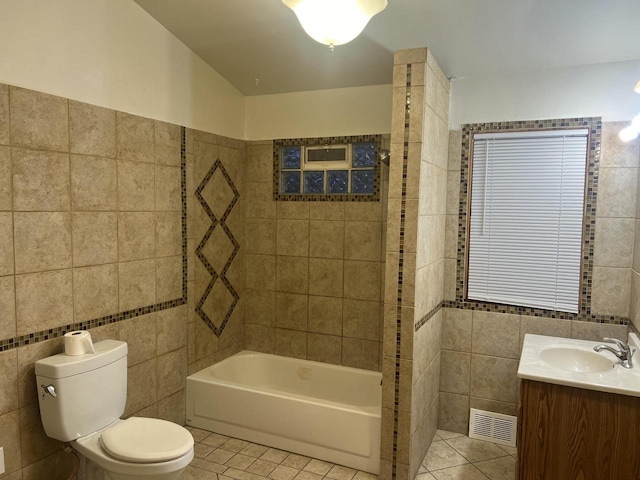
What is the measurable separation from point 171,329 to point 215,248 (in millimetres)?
665

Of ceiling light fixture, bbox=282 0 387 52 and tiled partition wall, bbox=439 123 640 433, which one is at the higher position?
ceiling light fixture, bbox=282 0 387 52

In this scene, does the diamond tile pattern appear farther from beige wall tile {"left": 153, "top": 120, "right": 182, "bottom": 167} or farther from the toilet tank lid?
the toilet tank lid

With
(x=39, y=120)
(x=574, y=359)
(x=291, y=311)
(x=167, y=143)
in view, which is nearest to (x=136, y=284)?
(x=167, y=143)

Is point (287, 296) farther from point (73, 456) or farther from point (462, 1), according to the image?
point (462, 1)

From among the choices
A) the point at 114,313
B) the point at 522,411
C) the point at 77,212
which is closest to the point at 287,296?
the point at 114,313

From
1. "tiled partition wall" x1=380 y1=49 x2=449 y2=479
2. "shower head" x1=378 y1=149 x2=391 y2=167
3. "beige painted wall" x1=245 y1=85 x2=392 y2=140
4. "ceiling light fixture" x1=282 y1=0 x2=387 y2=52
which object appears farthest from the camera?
"beige painted wall" x1=245 y1=85 x2=392 y2=140

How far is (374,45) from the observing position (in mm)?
2699

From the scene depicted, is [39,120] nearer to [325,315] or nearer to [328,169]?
[328,169]

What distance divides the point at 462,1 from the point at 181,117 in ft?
5.86

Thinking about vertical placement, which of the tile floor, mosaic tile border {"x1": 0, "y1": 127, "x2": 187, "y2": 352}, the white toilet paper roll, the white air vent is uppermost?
mosaic tile border {"x1": 0, "y1": 127, "x2": 187, "y2": 352}

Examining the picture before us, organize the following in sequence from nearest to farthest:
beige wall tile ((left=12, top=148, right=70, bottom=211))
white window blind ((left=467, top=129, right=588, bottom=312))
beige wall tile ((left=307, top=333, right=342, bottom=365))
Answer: beige wall tile ((left=12, top=148, right=70, bottom=211)) < white window blind ((left=467, top=129, right=588, bottom=312)) < beige wall tile ((left=307, top=333, right=342, bottom=365))

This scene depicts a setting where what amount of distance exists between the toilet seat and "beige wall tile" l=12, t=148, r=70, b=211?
1.11m

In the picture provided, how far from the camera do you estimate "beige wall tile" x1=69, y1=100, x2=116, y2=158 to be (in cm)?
227

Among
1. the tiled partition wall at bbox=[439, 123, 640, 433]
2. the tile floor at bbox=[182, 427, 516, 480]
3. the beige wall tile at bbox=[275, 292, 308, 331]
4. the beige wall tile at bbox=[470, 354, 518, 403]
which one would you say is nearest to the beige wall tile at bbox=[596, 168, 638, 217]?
the tiled partition wall at bbox=[439, 123, 640, 433]
